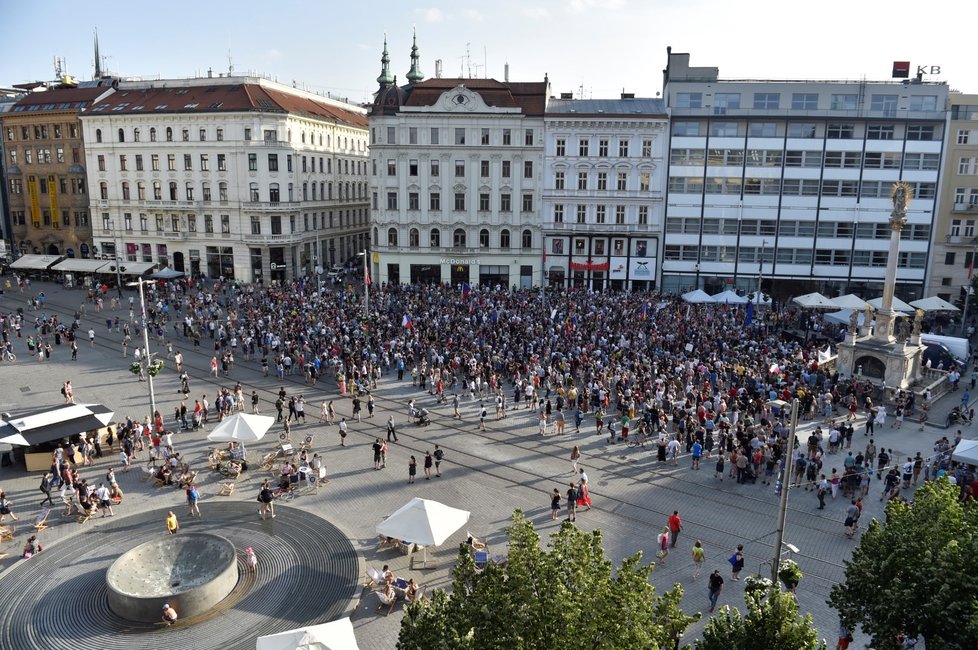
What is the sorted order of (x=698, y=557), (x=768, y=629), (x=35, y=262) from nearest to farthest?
(x=768, y=629), (x=698, y=557), (x=35, y=262)

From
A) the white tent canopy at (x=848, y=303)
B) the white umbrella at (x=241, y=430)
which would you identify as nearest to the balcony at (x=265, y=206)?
the white umbrella at (x=241, y=430)

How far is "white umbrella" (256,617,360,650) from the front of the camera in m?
14.0

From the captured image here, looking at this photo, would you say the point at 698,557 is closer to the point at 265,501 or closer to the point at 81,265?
the point at 265,501

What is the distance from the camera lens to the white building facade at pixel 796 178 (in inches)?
2251

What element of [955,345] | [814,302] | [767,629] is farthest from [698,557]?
[814,302]

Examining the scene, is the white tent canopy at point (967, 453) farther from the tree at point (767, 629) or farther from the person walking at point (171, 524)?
the person walking at point (171, 524)

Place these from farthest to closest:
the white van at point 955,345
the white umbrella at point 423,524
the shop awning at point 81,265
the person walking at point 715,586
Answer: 1. the shop awning at point 81,265
2. the white van at point 955,345
3. the white umbrella at point 423,524
4. the person walking at point 715,586

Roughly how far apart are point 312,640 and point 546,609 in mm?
6416

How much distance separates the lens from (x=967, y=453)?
75.1ft

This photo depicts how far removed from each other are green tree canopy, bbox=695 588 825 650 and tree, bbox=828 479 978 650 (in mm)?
2612

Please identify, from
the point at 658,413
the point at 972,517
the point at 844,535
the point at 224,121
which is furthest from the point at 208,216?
the point at 972,517

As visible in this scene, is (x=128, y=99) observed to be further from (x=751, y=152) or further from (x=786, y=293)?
(x=786, y=293)

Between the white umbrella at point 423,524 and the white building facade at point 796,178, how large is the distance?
154ft

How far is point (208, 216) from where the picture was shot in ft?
222
